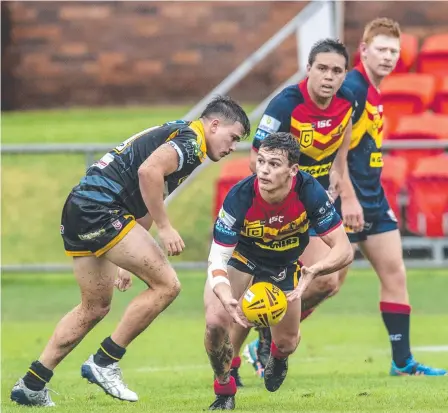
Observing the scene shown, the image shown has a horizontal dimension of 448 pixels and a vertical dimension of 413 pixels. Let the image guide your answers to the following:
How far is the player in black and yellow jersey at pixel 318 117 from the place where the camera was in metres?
8.91

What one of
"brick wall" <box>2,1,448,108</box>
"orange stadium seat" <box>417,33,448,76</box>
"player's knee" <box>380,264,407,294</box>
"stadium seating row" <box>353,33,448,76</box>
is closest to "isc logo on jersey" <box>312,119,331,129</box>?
"player's knee" <box>380,264,407,294</box>

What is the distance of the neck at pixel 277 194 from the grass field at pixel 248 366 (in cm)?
124

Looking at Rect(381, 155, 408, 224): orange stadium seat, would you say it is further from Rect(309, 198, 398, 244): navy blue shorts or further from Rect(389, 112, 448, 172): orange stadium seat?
Rect(309, 198, 398, 244): navy blue shorts

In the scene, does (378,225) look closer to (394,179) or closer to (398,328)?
(398,328)

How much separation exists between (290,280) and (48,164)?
25.7 ft

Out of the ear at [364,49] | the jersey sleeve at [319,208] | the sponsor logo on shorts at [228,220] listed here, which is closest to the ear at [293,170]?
the jersey sleeve at [319,208]

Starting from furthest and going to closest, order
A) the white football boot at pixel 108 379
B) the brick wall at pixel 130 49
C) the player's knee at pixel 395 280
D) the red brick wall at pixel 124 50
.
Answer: the red brick wall at pixel 124 50
the brick wall at pixel 130 49
the player's knee at pixel 395 280
the white football boot at pixel 108 379

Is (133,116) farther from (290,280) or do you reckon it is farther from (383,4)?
(290,280)

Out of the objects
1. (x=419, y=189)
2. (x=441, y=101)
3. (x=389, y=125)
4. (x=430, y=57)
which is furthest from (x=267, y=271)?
(x=430, y=57)

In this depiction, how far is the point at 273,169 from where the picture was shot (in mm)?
7656

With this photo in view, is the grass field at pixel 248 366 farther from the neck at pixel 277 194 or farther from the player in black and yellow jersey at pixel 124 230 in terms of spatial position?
the neck at pixel 277 194

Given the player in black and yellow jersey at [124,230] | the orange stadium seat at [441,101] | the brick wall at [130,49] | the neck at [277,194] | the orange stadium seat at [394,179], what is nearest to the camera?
the neck at [277,194]

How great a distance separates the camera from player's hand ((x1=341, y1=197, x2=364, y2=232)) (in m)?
9.34

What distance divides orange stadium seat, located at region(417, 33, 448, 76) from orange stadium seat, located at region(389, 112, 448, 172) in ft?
10.8
